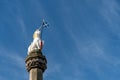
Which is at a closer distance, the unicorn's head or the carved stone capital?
the carved stone capital

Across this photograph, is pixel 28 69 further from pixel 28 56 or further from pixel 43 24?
pixel 43 24

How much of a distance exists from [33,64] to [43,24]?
7642mm

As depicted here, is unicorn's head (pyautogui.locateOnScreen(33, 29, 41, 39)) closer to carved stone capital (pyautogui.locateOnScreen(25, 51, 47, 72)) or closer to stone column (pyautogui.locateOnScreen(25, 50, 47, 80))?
stone column (pyautogui.locateOnScreen(25, 50, 47, 80))

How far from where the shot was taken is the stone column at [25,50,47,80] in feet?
157

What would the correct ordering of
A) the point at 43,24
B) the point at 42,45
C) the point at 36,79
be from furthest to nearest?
1. the point at 43,24
2. the point at 42,45
3. the point at 36,79

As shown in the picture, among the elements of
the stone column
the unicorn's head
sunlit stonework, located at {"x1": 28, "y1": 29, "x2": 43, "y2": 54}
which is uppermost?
the unicorn's head

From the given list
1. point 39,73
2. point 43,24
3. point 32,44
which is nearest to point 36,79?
point 39,73

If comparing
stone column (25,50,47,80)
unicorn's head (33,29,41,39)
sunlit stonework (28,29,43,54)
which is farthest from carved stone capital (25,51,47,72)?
unicorn's head (33,29,41,39)

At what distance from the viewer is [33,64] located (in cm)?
4834

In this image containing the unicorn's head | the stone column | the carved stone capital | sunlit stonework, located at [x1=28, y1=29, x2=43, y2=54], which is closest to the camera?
Answer: the stone column

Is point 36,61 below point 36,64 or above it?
above

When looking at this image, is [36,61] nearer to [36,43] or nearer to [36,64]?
[36,64]

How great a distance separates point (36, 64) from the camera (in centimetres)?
4825

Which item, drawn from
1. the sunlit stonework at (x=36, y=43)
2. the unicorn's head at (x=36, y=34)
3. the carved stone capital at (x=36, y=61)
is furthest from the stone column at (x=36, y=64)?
the unicorn's head at (x=36, y=34)
